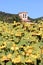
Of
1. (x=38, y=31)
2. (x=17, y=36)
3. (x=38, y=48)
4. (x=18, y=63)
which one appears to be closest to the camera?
(x=18, y=63)

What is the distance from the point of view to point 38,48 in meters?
3.55

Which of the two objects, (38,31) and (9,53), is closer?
(9,53)

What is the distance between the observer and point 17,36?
3.95 metres

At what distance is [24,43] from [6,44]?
244 mm

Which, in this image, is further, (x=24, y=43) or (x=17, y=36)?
(x=17, y=36)

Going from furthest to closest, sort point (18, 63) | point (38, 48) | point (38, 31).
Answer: point (38, 31), point (38, 48), point (18, 63)

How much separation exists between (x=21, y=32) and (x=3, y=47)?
1.86 ft

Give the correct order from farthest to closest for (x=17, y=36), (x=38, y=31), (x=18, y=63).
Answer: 1. (x=38, y=31)
2. (x=17, y=36)
3. (x=18, y=63)

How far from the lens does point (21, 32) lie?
13.3ft

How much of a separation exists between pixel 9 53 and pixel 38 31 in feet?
3.16

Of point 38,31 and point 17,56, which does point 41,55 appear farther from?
point 38,31

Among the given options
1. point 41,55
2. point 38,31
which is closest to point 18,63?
point 41,55

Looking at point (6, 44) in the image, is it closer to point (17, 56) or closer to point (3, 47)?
point (3, 47)

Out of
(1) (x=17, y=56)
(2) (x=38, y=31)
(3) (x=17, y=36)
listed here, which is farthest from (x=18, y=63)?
(2) (x=38, y=31)
